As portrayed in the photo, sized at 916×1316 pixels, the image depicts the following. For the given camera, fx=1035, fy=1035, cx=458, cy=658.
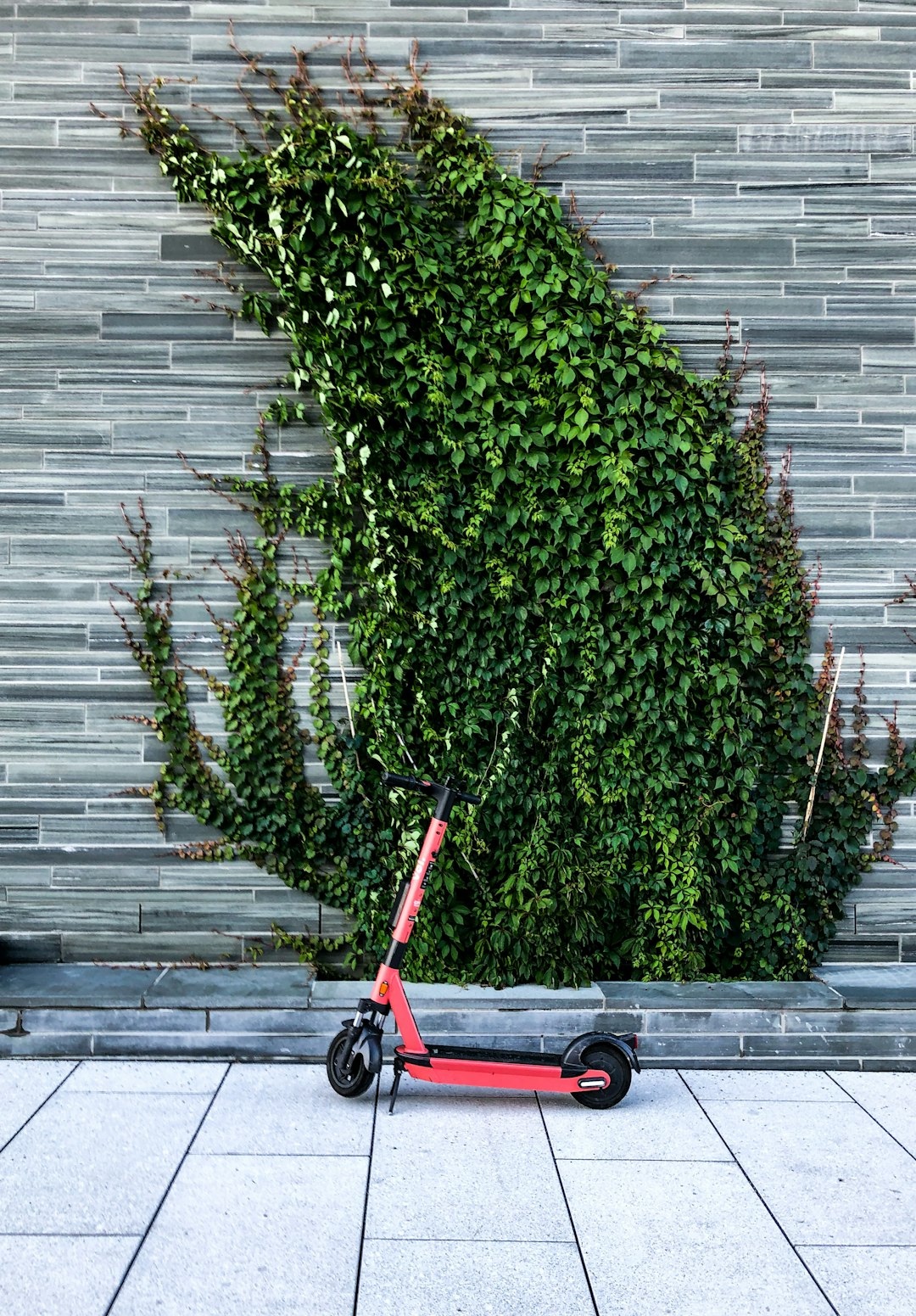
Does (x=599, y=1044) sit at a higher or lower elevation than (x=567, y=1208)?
higher

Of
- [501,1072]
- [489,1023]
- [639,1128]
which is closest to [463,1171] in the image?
[501,1072]

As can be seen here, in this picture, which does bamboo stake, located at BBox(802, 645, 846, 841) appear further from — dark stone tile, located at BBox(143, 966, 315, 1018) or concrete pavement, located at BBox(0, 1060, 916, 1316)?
dark stone tile, located at BBox(143, 966, 315, 1018)

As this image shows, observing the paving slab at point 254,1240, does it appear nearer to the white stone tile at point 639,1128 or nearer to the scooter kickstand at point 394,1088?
the scooter kickstand at point 394,1088

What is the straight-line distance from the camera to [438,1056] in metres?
3.00

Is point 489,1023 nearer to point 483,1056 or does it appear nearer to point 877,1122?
point 483,1056

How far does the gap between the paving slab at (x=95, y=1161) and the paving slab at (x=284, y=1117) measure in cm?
8

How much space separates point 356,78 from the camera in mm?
3762

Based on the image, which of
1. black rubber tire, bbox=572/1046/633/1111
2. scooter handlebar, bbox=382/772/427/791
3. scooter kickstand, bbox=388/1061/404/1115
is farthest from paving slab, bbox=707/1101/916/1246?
scooter handlebar, bbox=382/772/427/791

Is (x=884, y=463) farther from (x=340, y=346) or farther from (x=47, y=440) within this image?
(x=47, y=440)

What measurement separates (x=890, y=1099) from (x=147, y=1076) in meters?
2.31

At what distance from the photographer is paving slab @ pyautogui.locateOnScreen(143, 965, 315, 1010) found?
345 cm

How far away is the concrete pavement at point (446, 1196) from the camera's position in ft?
7.10

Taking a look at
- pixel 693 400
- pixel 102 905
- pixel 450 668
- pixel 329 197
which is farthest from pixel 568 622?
pixel 102 905

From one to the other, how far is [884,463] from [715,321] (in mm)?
844
